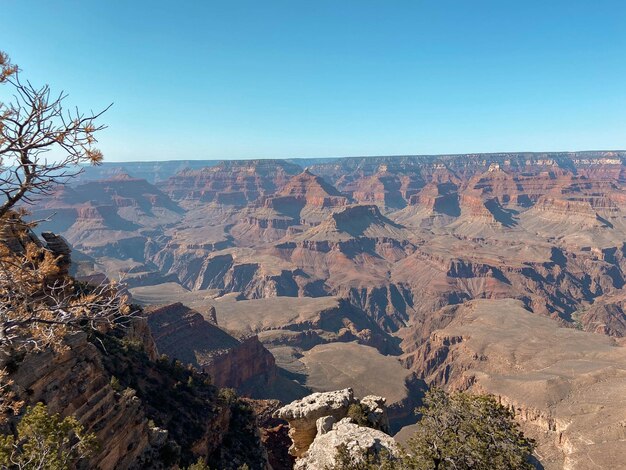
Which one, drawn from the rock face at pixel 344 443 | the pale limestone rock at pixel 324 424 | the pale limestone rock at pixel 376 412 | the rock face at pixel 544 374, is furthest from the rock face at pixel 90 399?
the rock face at pixel 544 374

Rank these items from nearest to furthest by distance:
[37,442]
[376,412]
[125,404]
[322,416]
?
[37,442], [125,404], [322,416], [376,412]

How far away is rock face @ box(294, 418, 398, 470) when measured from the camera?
70.9ft

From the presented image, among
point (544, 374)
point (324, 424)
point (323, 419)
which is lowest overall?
point (544, 374)

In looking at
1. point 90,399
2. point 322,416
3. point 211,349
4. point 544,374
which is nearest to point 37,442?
point 90,399

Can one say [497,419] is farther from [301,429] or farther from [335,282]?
[335,282]

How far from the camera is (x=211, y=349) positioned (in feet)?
257

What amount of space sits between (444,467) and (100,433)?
1755 cm

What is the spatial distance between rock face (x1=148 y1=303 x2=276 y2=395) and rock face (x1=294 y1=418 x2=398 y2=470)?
51133mm

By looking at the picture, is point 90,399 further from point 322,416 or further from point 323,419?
point 322,416

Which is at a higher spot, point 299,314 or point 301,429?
point 301,429

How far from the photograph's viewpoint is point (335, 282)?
647 feet

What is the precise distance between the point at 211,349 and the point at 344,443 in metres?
62.0

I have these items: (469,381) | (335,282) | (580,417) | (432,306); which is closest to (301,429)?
(580,417)

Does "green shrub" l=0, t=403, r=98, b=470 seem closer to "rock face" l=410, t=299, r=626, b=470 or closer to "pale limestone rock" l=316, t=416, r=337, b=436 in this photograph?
"pale limestone rock" l=316, t=416, r=337, b=436
